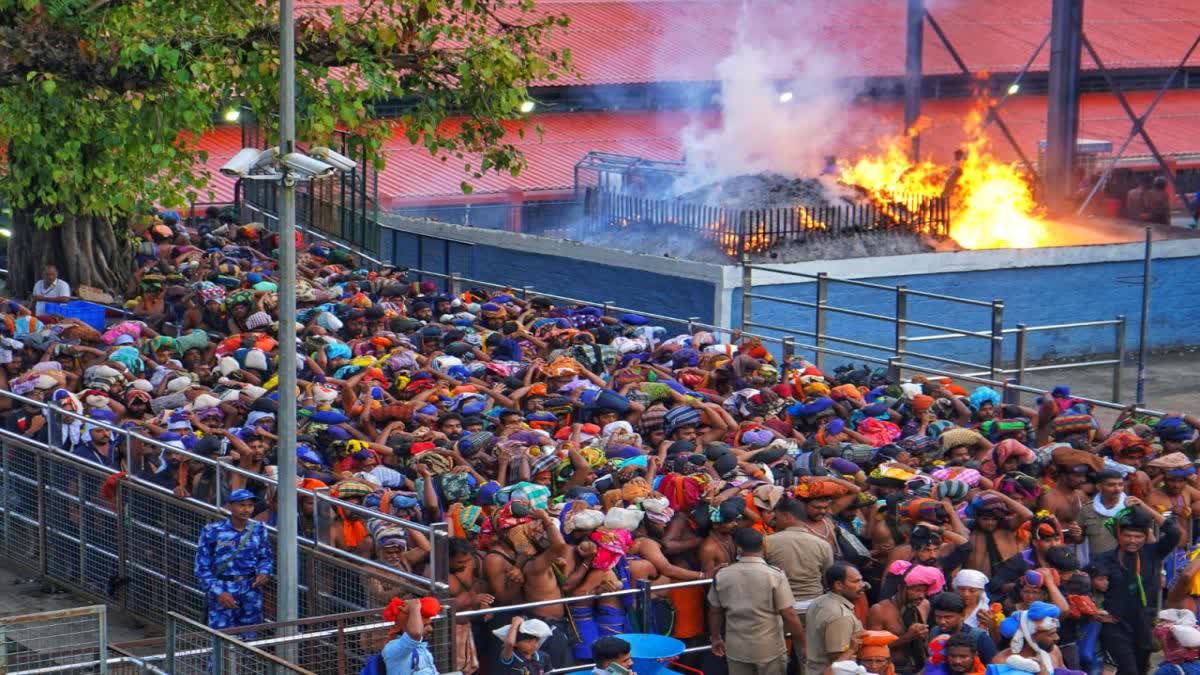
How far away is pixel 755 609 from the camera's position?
10406mm

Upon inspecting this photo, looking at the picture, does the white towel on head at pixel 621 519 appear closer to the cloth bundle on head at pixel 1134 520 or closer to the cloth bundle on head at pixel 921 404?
the cloth bundle on head at pixel 1134 520

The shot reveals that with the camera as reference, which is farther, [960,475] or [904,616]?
[960,475]

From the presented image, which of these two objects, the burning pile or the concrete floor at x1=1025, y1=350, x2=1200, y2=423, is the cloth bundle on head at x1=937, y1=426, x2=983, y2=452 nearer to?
the concrete floor at x1=1025, y1=350, x2=1200, y2=423

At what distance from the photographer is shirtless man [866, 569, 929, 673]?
1038cm

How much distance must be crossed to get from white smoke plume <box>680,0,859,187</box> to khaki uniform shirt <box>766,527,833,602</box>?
52.6 ft

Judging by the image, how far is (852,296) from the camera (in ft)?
75.1

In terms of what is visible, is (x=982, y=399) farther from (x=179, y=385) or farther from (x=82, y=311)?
(x=82, y=311)

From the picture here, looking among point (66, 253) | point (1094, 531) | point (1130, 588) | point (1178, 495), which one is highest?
point (66, 253)

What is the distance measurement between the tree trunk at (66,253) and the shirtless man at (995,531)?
12.8 m

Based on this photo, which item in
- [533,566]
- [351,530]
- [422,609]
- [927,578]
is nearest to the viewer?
[422,609]

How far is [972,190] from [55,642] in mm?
20126

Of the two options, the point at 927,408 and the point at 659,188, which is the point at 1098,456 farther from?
the point at 659,188

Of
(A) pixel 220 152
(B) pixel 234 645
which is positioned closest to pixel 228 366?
(B) pixel 234 645

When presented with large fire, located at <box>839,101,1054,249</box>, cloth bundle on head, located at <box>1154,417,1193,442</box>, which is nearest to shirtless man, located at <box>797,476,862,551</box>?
cloth bundle on head, located at <box>1154,417,1193,442</box>
